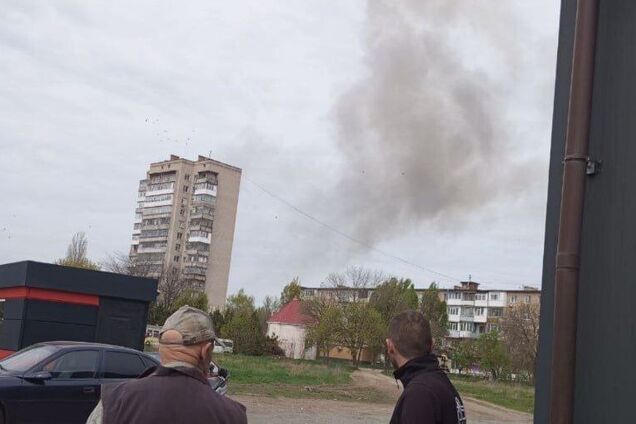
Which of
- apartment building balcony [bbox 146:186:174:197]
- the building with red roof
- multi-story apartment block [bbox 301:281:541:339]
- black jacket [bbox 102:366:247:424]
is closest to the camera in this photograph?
black jacket [bbox 102:366:247:424]

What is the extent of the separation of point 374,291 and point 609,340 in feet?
202

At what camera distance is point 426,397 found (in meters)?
3.24

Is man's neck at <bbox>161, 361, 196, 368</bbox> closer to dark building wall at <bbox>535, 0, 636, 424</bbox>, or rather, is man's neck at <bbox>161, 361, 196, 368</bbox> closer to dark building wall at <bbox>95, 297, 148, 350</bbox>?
dark building wall at <bbox>535, 0, 636, 424</bbox>

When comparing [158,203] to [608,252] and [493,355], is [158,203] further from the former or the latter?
[608,252]

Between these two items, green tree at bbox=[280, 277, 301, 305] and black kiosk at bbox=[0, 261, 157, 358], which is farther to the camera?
green tree at bbox=[280, 277, 301, 305]

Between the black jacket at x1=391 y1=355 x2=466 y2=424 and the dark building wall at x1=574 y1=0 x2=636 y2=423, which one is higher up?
the dark building wall at x1=574 y1=0 x2=636 y2=423

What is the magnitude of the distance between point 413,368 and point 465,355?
5618 centimetres

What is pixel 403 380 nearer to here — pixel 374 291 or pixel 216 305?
pixel 374 291

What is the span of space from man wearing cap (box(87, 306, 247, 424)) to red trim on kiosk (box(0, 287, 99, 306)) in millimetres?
15305

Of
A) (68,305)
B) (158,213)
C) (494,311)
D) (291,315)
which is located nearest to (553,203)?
(68,305)

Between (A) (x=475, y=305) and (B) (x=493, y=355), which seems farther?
(A) (x=475, y=305)

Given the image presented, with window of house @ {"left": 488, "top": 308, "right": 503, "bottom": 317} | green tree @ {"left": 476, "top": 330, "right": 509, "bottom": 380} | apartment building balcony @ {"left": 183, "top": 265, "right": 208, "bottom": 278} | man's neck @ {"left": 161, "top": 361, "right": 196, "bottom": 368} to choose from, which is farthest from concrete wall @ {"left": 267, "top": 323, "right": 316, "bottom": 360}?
man's neck @ {"left": 161, "top": 361, "right": 196, "bottom": 368}

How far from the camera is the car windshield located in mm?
9719

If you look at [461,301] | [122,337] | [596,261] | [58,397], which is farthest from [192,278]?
[596,261]
